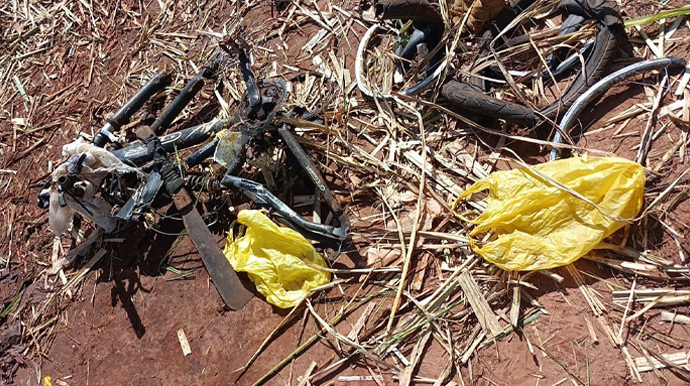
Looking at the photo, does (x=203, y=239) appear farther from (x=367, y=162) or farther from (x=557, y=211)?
(x=557, y=211)

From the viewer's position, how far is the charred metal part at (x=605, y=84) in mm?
2965

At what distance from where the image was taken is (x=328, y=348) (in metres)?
3.03

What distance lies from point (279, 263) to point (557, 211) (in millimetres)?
1537

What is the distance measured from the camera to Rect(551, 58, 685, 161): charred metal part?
9.73 feet

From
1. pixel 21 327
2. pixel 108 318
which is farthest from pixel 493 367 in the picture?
pixel 21 327

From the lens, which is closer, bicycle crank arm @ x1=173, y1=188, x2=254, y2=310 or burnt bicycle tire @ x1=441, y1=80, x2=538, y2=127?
burnt bicycle tire @ x1=441, y1=80, x2=538, y2=127

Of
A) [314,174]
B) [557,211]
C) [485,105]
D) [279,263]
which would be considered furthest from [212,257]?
[557,211]

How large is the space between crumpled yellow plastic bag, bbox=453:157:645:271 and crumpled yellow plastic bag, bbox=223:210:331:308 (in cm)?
94

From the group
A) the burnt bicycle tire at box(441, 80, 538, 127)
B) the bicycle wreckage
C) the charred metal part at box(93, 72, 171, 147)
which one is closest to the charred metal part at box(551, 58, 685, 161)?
the burnt bicycle tire at box(441, 80, 538, 127)

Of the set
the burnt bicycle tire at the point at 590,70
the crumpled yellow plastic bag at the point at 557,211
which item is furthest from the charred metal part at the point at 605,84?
the crumpled yellow plastic bag at the point at 557,211

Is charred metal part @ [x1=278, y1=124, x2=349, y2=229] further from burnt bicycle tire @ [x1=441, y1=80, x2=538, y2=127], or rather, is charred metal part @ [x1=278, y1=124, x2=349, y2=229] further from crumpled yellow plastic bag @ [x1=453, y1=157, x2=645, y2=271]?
burnt bicycle tire @ [x1=441, y1=80, x2=538, y2=127]

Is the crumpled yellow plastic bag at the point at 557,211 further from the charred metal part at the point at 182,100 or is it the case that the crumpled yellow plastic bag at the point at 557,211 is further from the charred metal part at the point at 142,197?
the charred metal part at the point at 182,100

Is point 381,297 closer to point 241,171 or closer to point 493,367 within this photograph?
point 493,367

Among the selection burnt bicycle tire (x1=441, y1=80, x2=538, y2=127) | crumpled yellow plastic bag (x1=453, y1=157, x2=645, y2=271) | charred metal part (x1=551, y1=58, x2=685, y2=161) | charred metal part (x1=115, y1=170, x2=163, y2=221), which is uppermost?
charred metal part (x1=551, y1=58, x2=685, y2=161)
